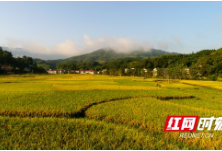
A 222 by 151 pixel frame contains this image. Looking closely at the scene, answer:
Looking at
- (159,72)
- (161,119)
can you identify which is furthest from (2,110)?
(159,72)

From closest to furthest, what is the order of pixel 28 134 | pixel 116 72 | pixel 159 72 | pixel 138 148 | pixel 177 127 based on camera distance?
1. pixel 138 148
2. pixel 28 134
3. pixel 177 127
4. pixel 159 72
5. pixel 116 72

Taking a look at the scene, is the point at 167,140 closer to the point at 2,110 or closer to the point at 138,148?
the point at 138,148

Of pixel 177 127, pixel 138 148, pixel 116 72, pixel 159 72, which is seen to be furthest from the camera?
pixel 116 72

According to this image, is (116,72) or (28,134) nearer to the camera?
(28,134)

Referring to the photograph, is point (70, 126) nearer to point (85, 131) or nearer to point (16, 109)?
point (85, 131)

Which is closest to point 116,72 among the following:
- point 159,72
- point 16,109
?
point 159,72

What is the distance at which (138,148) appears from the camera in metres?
5.34

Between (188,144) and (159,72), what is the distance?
73.1 meters

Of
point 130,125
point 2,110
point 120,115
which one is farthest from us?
point 2,110

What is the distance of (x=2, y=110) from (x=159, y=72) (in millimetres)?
73842

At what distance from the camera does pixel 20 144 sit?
5.50 metres

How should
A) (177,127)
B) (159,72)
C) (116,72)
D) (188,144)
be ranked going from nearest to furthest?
(188,144), (177,127), (159,72), (116,72)

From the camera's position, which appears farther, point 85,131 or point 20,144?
point 85,131

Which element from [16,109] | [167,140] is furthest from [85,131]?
[16,109]
